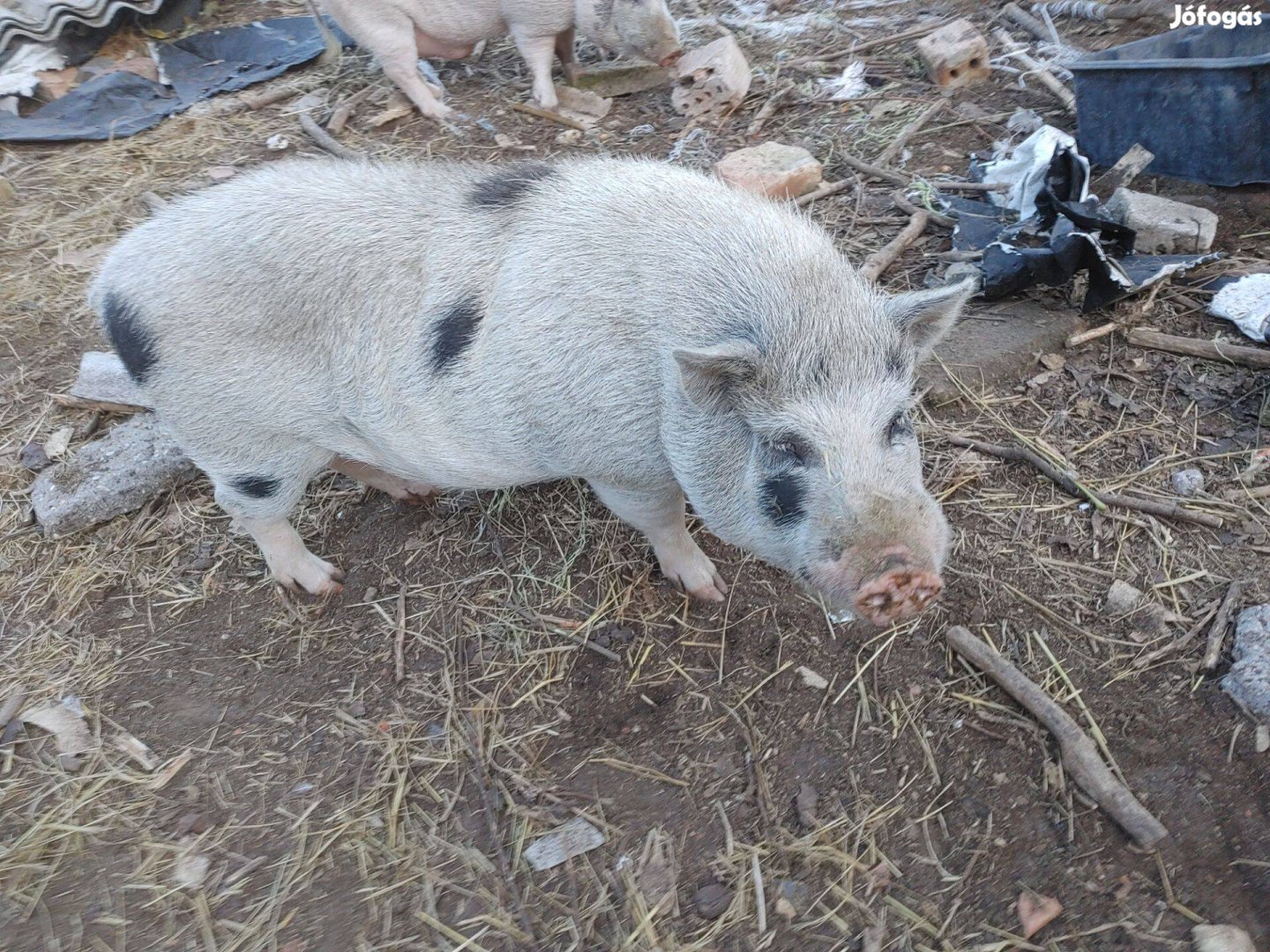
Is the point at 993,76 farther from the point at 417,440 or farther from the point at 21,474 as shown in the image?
the point at 21,474

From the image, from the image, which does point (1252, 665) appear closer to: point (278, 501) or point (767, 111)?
point (278, 501)

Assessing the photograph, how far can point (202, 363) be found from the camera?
9.41 feet

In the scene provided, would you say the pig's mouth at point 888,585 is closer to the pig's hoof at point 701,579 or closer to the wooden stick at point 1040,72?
the pig's hoof at point 701,579

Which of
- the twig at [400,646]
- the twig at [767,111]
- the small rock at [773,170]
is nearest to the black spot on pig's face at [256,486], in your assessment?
the twig at [400,646]

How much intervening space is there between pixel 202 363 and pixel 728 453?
1.84 meters

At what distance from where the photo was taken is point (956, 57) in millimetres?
5883

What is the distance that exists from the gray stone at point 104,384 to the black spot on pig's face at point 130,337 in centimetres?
155

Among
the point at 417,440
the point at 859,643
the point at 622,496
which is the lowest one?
the point at 859,643

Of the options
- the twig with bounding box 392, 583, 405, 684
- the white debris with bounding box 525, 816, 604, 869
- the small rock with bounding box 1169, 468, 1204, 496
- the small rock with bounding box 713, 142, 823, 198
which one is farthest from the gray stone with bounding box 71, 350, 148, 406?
the small rock with bounding box 1169, 468, 1204, 496

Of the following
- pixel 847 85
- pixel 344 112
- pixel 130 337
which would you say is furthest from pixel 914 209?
pixel 344 112

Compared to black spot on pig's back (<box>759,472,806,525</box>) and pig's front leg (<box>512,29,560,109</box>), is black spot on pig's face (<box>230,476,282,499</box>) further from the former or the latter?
pig's front leg (<box>512,29,560,109</box>)

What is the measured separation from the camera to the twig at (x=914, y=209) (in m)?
4.74

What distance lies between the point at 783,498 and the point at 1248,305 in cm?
296

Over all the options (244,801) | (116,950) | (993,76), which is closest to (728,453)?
(244,801)
